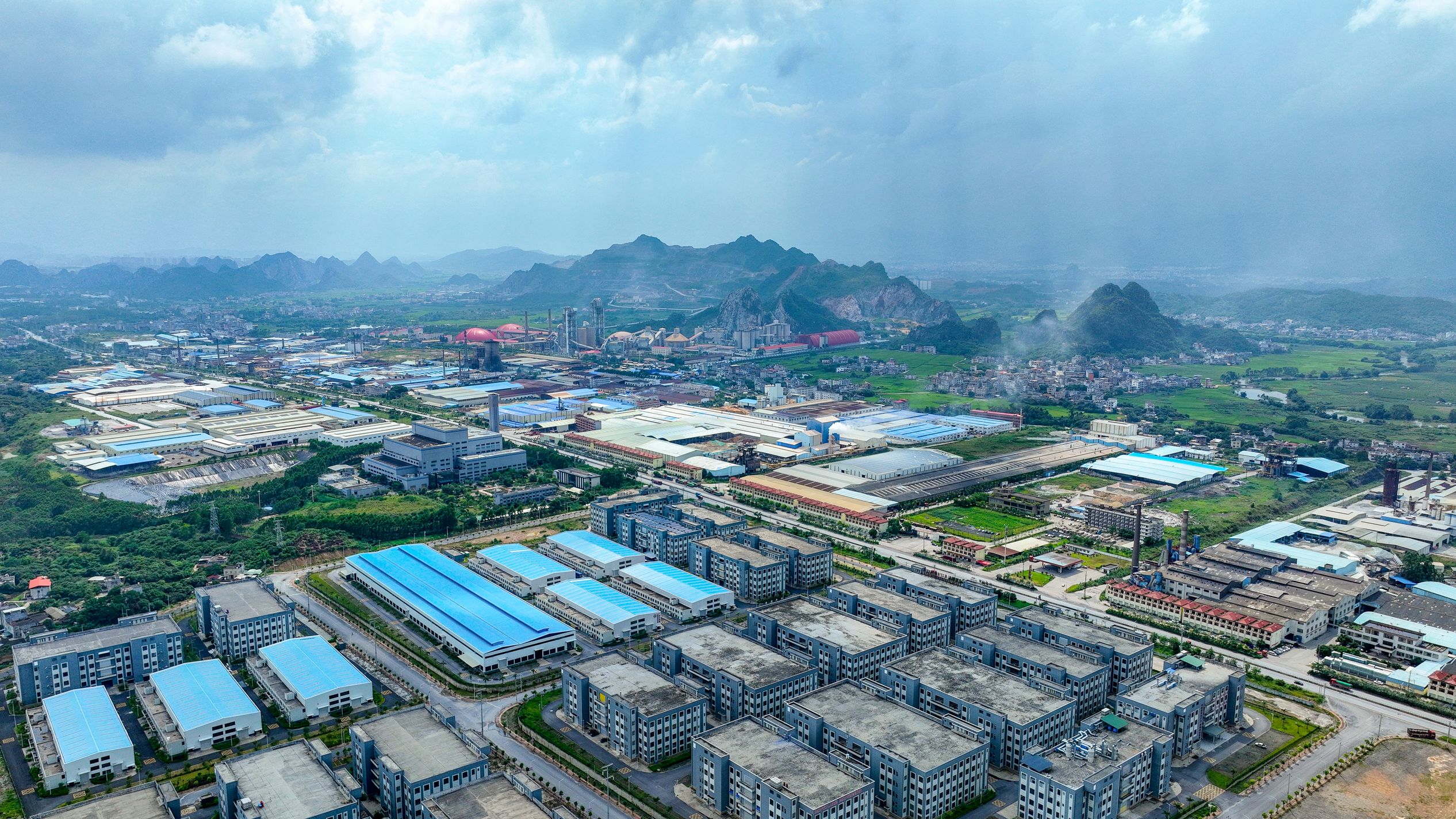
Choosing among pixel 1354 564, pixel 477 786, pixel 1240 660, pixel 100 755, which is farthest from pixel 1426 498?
pixel 100 755

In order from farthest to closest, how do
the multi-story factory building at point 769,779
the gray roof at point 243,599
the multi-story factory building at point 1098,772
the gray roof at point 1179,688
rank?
the gray roof at point 243,599 → the gray roof at point 1179,688 → the multi-story factory building at point 1098,772 → the multi-story factory building at point 769,779

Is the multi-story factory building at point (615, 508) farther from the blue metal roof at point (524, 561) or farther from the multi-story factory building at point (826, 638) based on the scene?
the multi-story factory building at point (826, 638)

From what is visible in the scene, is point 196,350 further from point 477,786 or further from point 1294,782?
point 1294,782

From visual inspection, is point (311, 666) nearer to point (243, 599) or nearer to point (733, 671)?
point (243, 599)

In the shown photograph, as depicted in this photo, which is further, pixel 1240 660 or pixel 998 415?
pixel 998 415

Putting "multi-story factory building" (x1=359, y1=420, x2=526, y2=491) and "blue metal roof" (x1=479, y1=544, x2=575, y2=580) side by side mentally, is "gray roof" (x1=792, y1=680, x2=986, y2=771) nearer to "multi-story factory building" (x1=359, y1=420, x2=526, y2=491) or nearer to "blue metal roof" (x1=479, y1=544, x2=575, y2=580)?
"blue metal roof" (x1=479, y1=544, x2=575, y2=580)

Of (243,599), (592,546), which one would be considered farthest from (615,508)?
(243,599)

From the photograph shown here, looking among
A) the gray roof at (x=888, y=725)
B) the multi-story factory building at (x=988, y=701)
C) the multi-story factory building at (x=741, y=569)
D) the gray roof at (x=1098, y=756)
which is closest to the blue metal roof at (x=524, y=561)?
the multi-story factory building at (x=741, y=569)
